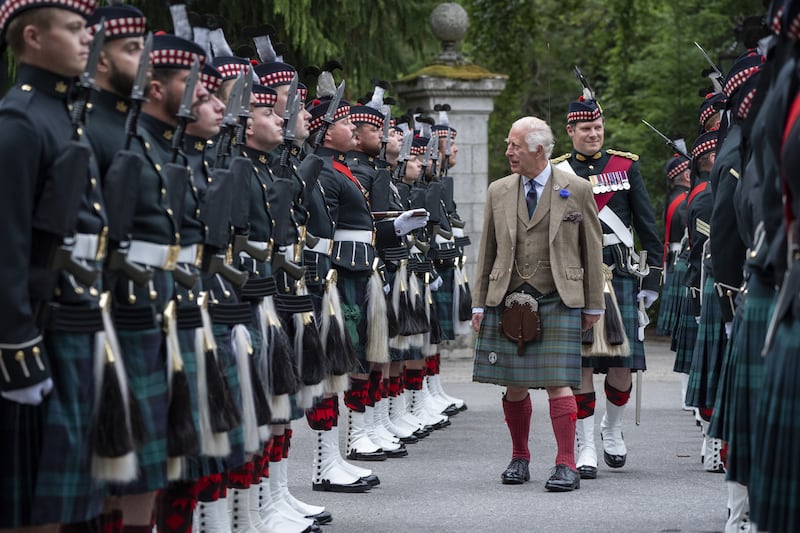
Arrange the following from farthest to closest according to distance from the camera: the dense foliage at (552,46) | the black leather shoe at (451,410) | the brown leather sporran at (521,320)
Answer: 1. the dense foliage at (552,46)
2. the black leather shoe at (451,410)
3. the brown leather sporran at (521,320)

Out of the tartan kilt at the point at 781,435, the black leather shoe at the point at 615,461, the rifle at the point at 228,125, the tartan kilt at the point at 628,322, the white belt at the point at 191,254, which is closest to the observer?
the tartan kilt at the point at 781,435

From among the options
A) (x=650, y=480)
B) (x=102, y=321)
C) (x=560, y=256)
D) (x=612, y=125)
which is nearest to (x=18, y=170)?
(x=102, y=321)

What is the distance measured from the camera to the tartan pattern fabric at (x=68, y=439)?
4.48m

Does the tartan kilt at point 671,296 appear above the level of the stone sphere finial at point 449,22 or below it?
below

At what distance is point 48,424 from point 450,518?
3.48m

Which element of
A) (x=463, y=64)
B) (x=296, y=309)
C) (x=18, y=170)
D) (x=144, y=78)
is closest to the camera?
(x=18, y=170)

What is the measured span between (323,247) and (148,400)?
3.25 metres

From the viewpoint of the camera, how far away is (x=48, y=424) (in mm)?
4504

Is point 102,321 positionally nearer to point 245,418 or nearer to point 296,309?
point 245,418

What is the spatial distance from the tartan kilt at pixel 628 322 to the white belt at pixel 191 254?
13.8ft

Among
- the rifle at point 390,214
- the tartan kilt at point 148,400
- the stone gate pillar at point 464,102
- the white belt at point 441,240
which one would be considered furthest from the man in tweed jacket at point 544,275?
the stone gate pillar at point 464,102

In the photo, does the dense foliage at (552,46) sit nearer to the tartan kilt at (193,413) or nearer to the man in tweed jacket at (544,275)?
the man in tweed jacket at (544,275)

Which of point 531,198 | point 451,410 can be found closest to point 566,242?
point 531,198

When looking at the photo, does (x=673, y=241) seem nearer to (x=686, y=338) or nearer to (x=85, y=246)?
(x=686, y=338)
